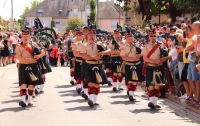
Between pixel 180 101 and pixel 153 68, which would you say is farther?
pixel 180 101

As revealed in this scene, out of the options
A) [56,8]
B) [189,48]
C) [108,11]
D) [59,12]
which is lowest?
[189,48]

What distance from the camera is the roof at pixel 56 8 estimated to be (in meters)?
114

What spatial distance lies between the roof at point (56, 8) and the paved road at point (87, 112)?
3839 inches

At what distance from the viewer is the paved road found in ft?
38.7

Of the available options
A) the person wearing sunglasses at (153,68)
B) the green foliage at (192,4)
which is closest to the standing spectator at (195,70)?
the person wearing sunglasses at (153,68)

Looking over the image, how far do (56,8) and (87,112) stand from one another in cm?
10347

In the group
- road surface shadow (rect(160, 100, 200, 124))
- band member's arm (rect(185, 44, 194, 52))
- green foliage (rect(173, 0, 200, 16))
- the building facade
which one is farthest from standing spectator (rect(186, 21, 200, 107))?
the building facade

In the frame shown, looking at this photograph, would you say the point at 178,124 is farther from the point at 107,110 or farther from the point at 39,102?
the point at 39,102

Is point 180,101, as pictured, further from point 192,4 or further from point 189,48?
point 192,4

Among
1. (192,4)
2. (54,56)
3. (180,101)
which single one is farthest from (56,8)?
(180,101)

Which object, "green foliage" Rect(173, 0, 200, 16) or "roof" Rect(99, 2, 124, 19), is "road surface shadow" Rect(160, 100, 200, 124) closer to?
"green foliage" Rect(173, 0, 200, 16)

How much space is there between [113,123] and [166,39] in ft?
17.8

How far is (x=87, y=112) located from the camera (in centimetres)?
1329

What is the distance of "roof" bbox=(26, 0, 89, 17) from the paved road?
320 ft
